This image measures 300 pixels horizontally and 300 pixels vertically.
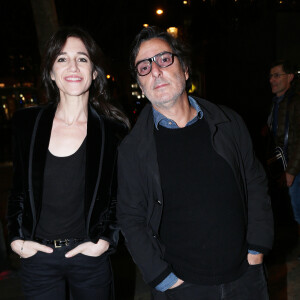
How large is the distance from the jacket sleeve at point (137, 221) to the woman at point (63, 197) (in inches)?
7.8

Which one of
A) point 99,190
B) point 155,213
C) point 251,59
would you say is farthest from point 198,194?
point 251,59

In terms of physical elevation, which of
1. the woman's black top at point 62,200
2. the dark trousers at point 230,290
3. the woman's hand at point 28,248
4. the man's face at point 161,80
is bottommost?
the dark trousers at point 230,290

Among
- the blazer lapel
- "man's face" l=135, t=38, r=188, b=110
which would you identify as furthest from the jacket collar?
the blazer lapel

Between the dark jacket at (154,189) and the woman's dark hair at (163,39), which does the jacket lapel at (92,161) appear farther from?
the woman's dark hair at (163,39)

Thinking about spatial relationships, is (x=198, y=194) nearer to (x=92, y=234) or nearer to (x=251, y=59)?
(x=92, y=234)

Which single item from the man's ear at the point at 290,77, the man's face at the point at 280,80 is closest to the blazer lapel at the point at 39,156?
the man's face at the point at 280,80

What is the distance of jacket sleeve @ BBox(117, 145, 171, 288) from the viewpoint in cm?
173

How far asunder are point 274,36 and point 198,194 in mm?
7721

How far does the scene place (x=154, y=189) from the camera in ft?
5.81

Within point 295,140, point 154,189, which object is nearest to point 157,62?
point 154,189

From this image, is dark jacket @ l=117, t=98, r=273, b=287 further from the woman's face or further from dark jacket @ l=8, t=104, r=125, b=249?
the woman's face

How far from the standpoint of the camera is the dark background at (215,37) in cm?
779

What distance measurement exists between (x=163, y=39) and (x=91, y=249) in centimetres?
156

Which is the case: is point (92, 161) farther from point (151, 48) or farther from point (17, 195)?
point (151, 48)
